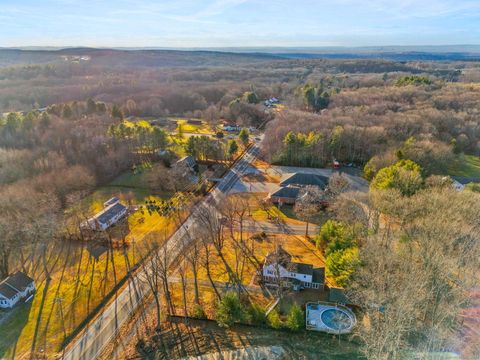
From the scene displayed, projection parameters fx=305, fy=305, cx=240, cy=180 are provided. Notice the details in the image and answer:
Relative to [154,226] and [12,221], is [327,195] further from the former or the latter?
[12,221]

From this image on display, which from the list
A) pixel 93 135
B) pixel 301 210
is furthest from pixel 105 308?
pixel 93 135

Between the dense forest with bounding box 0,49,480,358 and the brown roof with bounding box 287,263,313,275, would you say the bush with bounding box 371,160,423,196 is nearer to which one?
the dense forest with bounding box 0,49,480,358

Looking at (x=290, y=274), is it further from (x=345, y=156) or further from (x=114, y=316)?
(x=345, y=156)

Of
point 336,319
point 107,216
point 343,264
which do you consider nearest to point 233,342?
point 336,319

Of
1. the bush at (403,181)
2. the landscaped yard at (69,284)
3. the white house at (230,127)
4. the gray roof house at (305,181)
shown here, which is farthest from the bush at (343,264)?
the white house at (230,127)

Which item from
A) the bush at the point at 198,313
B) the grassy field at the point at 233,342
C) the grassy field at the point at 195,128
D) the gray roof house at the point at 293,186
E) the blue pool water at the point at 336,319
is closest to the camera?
the grassy field at the point at 233,342

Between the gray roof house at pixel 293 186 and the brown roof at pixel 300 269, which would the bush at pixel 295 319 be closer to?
the brown roof at pixel 300 269
